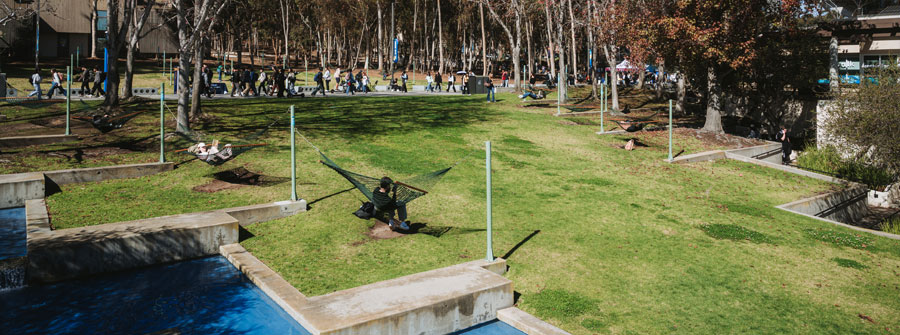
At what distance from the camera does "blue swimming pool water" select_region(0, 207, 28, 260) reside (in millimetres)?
11273

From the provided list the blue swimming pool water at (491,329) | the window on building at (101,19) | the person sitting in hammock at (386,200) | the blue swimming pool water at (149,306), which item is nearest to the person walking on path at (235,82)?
the person sitting in hammock at (386,200)

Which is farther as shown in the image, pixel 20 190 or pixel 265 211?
pixel 20 190

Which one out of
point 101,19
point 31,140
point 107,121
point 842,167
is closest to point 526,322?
point 31,140

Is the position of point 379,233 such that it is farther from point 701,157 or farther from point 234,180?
point 701,157

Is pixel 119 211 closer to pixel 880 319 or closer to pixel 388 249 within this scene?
pixel 388 249

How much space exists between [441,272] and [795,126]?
26.2m

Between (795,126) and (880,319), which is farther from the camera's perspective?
(795,126)

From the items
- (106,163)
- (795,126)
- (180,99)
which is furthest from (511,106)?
(106,163)

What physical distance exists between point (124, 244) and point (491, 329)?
5916mm

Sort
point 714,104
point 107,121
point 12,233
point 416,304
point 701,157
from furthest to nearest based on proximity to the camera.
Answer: point 714,104, point 701,157, point 107,121, point 12,233, point 416,304

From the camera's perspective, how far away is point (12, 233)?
12219 millimetres

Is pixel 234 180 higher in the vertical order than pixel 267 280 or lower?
higher

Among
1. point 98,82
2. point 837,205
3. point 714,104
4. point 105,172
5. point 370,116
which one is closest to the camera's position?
point 105,172

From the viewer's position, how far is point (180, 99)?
65.7ft
